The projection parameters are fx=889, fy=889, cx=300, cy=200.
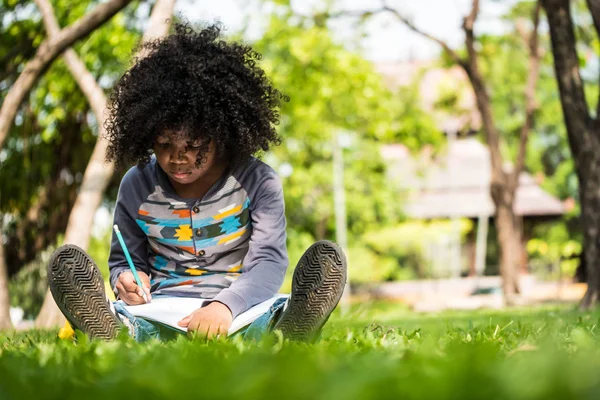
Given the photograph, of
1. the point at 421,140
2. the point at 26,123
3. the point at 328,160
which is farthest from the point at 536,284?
the point at 26,123

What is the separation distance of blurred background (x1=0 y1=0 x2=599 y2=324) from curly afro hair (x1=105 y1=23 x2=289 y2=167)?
958mm

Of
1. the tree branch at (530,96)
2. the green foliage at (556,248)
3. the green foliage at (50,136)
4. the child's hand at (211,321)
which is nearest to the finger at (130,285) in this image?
the child's hand at (211,321)

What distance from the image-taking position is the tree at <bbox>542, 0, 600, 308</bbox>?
28.8 ft

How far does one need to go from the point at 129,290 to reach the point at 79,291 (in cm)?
54

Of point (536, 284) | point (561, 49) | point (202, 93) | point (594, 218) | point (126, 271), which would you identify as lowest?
point (536, 284)

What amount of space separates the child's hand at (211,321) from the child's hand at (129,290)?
0.41 meters

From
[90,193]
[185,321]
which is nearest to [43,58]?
[90,193]

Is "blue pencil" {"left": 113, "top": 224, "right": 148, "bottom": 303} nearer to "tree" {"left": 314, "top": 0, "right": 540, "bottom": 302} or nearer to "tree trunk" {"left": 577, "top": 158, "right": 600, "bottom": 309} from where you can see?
"tree trunk" {"left": 577, "top": 158, "right": 600, "bottom": 309}

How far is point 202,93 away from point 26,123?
11.2 meters

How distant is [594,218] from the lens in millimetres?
8750

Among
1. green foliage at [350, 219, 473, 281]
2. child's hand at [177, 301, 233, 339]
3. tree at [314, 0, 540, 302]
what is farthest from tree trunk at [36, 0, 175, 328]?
green foliage at [350, 219, 473, 281]

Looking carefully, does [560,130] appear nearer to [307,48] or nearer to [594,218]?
[307,48]

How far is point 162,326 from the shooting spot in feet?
12.0

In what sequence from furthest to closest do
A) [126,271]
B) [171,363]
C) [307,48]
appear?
[307,48]
[126,271]
[171,363]
